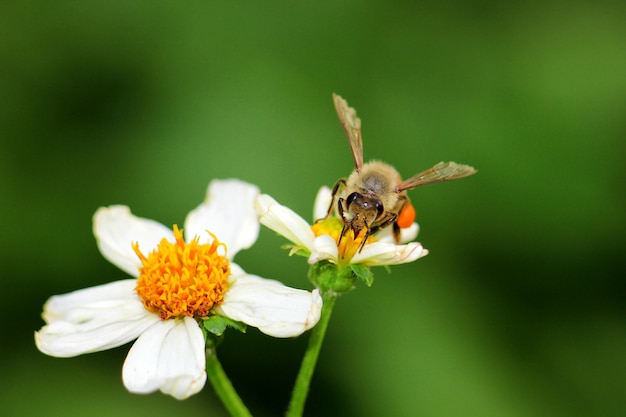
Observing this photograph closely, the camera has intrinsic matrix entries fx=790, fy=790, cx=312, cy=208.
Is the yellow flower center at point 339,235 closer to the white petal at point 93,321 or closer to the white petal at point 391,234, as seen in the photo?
the white petal at point 391,234

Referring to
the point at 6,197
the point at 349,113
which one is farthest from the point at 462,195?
the point at 6,197

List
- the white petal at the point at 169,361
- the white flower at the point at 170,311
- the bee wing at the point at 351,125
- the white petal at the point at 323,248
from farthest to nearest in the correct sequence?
the bee wing at the point at 351,125 → the white petal at the point at 323,248 → the white flower at the point at 170,311 → the white petal at the point at 169,361

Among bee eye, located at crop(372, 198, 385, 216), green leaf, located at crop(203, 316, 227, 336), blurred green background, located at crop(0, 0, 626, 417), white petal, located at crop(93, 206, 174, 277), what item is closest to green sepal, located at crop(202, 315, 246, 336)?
green leaf, located at crop(203, 316, 227, 336)

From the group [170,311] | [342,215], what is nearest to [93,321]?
[170,311]

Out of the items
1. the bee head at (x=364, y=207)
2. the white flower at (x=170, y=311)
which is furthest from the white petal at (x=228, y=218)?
the bee head at (x=364, y=207)

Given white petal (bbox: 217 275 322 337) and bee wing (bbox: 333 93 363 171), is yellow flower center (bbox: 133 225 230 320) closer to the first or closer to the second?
white petal (bbox: 217 275 322 337)
